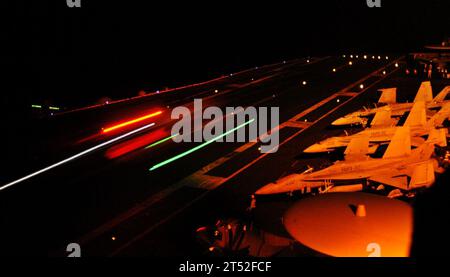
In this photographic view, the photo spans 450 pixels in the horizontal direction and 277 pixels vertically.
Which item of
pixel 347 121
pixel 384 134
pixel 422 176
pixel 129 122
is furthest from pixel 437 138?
pixel 129 122

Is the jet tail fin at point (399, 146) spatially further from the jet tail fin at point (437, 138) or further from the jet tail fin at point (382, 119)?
the jet tail fin at point (382, 119)

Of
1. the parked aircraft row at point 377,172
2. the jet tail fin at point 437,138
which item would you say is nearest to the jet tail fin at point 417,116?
the jet tail fin at point 437,138

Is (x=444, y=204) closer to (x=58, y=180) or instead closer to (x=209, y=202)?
(x=209, y=202)

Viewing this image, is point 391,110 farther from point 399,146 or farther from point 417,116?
point 399,146

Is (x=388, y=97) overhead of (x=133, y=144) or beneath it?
overhead

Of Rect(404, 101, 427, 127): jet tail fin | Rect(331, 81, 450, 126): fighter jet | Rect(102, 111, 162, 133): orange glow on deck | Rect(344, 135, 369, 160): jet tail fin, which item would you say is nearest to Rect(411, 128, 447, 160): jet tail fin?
Rect(404, 101, 427, 127): jet tail fin

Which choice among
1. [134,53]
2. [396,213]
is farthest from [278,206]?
[134,53]

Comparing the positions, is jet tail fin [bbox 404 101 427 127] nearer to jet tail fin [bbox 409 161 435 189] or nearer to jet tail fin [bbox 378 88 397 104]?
jet tail fin [bbox 409 161 435 189]
